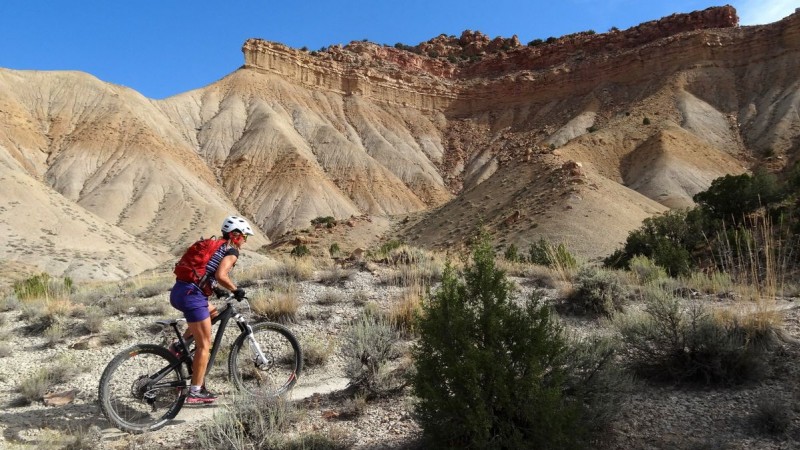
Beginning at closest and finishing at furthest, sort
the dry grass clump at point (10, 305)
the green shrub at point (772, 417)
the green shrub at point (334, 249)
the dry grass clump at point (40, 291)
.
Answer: the green shrub at point (772, 417), the dry grass clump at point (10, 305), the dry grass clump at point (40, 291), the green shrub at point (334, 249)

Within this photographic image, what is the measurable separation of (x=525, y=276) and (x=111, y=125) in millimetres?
51750

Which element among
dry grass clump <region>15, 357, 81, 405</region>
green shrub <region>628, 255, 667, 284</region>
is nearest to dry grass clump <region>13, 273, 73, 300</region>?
dry grass clump <region>15, 357, 81, 405</region>

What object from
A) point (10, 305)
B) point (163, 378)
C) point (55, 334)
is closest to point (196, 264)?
point (163, 378)

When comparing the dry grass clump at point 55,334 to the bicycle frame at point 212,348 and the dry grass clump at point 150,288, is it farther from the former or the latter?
the bicycle frame at point 212,348

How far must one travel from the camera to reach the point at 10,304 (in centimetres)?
1005

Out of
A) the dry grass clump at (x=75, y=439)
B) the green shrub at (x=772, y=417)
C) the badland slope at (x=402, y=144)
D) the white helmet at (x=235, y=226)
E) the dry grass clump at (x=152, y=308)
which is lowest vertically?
the green shrub at (x=772, y=417)

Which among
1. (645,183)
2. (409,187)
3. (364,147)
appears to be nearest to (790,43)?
(645,183)

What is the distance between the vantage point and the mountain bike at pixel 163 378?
16.9 ft

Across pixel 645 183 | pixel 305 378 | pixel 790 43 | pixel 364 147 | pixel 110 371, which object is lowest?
pixel 305 378

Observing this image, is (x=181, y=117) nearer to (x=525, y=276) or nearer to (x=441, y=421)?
(x=525, y=276)

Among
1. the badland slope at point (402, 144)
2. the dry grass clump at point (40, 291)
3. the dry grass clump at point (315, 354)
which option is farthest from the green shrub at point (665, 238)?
the dry grass clump at point (40, 291)

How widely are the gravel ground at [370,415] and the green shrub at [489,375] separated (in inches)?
29.1

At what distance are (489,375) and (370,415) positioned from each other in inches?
70.5

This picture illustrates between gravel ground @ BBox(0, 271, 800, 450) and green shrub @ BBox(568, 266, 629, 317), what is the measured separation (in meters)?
2.17
